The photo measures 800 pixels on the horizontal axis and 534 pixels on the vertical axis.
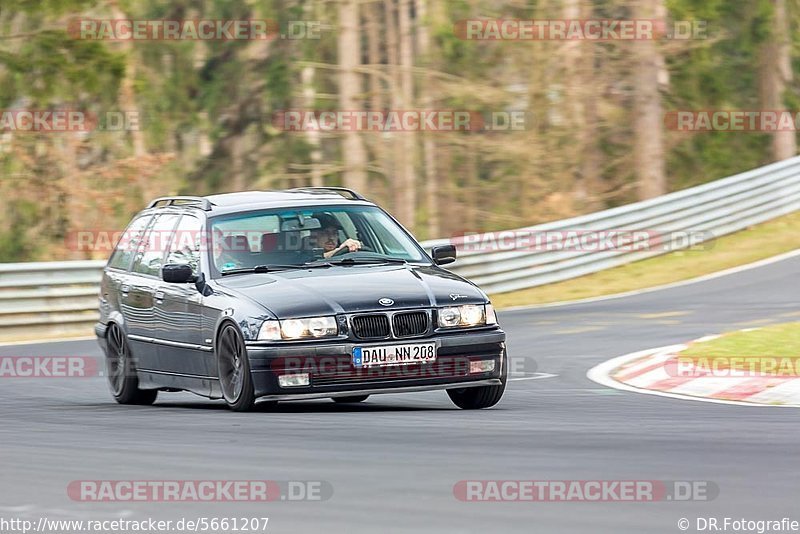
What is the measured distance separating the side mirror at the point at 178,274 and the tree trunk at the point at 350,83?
807 inches

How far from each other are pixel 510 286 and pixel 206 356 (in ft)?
41.1

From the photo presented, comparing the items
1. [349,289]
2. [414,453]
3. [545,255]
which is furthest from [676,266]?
[414,453]

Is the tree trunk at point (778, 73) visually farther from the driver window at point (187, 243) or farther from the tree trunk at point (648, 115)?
the driver window at point (187, 243)

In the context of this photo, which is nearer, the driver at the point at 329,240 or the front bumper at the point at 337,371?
the front bumper at the point at 337,371

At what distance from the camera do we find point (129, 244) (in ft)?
43.6

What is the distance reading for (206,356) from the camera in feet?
36.7

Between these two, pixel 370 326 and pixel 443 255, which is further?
pixel 443 255

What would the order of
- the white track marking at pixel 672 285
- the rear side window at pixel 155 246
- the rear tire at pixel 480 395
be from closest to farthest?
the rear tire at pixel 480 395 → the rear side window at pixel 155 246 → the white track marking at pixel 672 285

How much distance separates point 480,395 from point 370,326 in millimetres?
1088

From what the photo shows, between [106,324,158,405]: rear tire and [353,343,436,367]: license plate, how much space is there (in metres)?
2.82

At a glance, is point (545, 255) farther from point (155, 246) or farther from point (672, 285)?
point (155, 246)

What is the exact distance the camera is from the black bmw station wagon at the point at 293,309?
405 inches

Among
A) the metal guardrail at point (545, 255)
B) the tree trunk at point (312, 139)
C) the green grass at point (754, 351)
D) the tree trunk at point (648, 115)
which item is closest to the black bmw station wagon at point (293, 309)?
the green grass at point (754, 351)

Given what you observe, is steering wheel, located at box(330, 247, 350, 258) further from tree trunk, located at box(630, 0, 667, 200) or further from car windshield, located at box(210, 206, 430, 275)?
tree trunk, located at box(630, 0, 667, 200)
